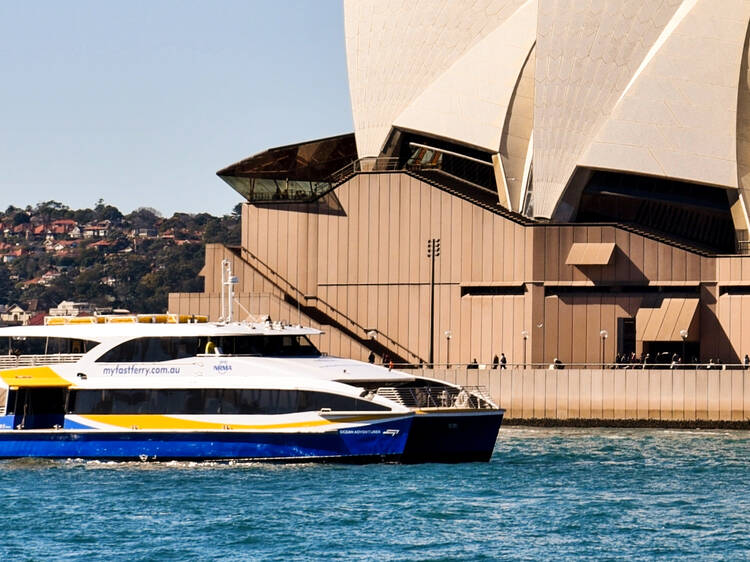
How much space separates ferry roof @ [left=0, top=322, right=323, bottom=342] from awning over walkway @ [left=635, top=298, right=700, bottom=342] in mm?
20992

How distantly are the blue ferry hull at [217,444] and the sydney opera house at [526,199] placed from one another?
21907mm

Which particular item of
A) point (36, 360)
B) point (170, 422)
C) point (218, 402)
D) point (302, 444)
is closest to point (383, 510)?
point (302, 444)

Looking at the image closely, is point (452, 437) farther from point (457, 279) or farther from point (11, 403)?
point (457, 279)

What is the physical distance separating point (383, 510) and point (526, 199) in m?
33.0

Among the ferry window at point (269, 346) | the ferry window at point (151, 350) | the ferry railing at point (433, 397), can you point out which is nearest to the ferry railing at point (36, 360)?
the ferry window at point (151, 350)

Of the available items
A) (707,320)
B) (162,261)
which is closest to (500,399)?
(707,320)

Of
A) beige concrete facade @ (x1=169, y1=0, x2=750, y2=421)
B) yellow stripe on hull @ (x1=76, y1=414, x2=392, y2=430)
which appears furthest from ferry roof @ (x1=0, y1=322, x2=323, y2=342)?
beige concrete facade @ (x1=169, y1=0, x2=750, y2=421)

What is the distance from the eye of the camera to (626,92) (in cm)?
6325

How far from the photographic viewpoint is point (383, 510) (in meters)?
34.7

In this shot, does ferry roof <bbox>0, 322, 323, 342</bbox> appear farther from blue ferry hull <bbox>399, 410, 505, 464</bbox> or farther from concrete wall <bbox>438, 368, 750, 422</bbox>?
concrete wall <bbox>438, 368, 750, 422</bbox>

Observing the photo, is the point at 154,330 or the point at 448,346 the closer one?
the point at 154,330

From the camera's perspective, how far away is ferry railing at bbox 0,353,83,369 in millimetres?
42844

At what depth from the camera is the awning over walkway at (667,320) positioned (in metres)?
61.2

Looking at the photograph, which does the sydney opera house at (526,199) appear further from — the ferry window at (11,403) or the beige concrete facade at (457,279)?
the ferry window at (11,403)
